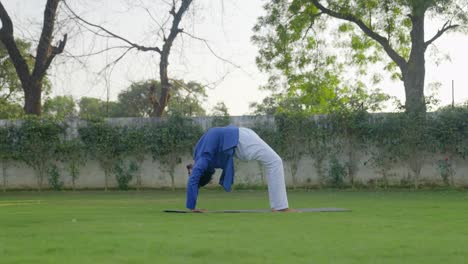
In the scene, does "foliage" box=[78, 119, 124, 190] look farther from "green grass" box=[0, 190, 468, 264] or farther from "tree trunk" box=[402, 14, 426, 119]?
"green grass" box=[0, 190, 468, 264]

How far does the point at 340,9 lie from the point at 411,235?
1635 centimetres

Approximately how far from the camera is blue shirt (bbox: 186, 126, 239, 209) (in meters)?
9.38

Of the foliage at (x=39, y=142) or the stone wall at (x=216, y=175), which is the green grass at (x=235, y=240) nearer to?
the stone wall at (x=216, y=175)

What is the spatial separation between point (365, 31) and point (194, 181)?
1352cm

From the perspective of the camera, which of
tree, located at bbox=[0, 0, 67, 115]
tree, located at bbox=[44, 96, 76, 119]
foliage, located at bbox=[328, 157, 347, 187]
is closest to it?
foliage, located at bbox=[328, 157, 347, 187]

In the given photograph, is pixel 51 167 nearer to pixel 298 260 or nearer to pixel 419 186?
pixel 419 186

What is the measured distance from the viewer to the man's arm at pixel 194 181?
30.6 ft

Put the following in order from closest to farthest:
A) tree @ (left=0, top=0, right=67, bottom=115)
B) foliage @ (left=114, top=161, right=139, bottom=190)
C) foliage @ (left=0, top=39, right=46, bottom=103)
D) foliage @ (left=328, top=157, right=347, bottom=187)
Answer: foliage @ (left=328, top=157, right=347, bottom=187) < foliage @ (left=114, top=161, right=139, bottom=190) < tree @ (left=0, top=0, right=67, bottom=115) < foliage @ (left=0, top=39, right=46, bottom=103)

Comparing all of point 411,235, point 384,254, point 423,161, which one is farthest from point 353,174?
point 384,254

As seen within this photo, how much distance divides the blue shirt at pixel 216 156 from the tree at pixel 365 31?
32.0 ft

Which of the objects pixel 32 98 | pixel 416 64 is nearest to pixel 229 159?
pixel 416 64

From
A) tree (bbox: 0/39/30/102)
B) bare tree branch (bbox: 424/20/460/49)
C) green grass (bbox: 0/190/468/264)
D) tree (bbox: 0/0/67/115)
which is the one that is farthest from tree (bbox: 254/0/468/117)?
tree (bbox: 0/39/30/102)

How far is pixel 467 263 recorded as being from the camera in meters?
4.17

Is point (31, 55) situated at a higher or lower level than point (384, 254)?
higher
